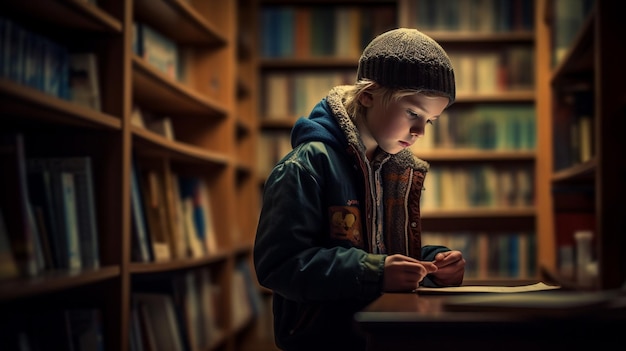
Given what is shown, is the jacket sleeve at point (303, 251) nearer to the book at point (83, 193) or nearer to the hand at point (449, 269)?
the hand at point (449, 269)

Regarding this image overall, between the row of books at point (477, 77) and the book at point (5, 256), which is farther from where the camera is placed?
the row of books at point (477, 77)

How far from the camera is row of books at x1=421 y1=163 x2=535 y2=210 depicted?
Result: 10.9 ft

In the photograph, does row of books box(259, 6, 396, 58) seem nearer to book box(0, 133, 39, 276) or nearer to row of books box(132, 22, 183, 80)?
row of books box(132, 22, 183, 80)

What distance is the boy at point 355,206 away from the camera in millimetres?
970

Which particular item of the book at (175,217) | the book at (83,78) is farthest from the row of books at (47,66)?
the book at (175,217)

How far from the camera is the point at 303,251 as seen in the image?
3.27ft

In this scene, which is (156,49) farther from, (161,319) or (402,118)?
(402,118)

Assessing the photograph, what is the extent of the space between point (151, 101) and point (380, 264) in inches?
64.8

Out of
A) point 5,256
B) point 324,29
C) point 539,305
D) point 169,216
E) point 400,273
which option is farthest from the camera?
point 324,29

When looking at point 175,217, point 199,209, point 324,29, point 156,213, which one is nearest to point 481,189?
point 324,29

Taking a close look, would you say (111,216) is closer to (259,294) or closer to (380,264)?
(380,264)

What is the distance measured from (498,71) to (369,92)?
2.45 metres

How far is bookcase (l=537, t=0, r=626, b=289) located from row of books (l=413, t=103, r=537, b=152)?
0.11 meters

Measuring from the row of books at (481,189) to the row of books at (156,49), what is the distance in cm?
141
